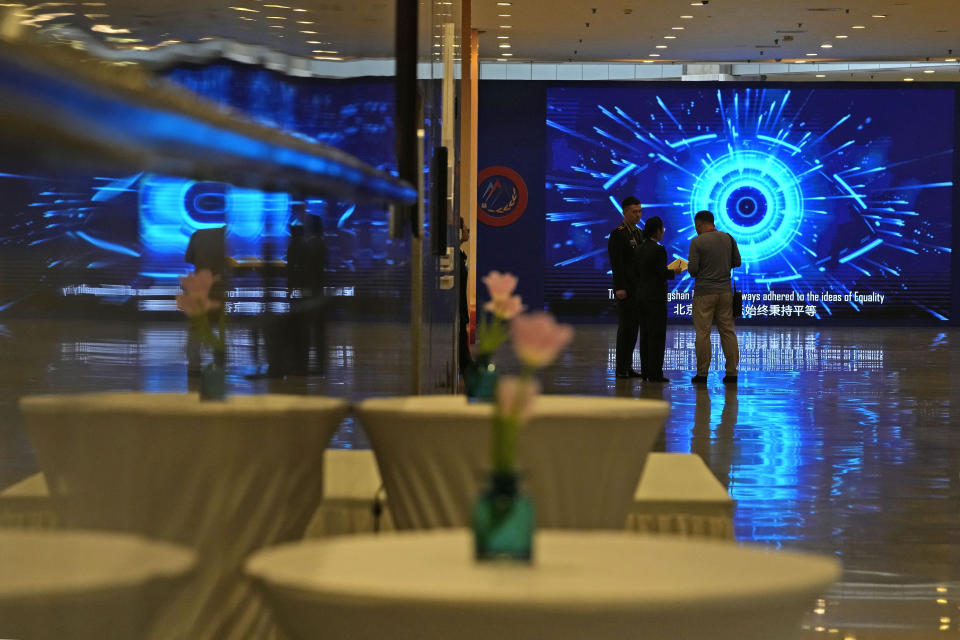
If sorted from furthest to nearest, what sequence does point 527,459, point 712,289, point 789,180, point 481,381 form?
point 789,180 < point 712,289 < point 481,381 < point 527,459

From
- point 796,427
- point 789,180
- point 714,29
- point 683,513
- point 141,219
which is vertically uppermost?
point 714,29

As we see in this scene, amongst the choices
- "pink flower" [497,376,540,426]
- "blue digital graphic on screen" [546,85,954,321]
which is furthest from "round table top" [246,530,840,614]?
"blue digital graphic on screen" [546,85,954,321]

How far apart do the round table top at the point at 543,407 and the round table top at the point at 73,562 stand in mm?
868

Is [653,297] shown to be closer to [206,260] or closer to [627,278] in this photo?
[627,278]

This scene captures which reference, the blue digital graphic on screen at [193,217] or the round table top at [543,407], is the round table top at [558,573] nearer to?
the blue digital graphic on screen at [193,217]

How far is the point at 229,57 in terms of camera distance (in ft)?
4.09

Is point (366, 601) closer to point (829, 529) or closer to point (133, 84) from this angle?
point (133, 84)

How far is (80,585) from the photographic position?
0.69 meters

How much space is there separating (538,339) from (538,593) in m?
0.21

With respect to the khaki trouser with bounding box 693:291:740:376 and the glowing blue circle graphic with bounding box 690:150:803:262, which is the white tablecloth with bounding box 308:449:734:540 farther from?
the glowing blue circle graphic with bounding box 690:150:803:262

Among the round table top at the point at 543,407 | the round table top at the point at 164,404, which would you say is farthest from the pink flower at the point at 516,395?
the round table top at the point at 543,407

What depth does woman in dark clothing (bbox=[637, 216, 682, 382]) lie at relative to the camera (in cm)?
1036

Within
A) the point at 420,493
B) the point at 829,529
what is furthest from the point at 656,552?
the point at 829,529

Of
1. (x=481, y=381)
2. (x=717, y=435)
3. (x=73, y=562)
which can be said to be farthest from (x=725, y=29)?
(x=73, y=562)
